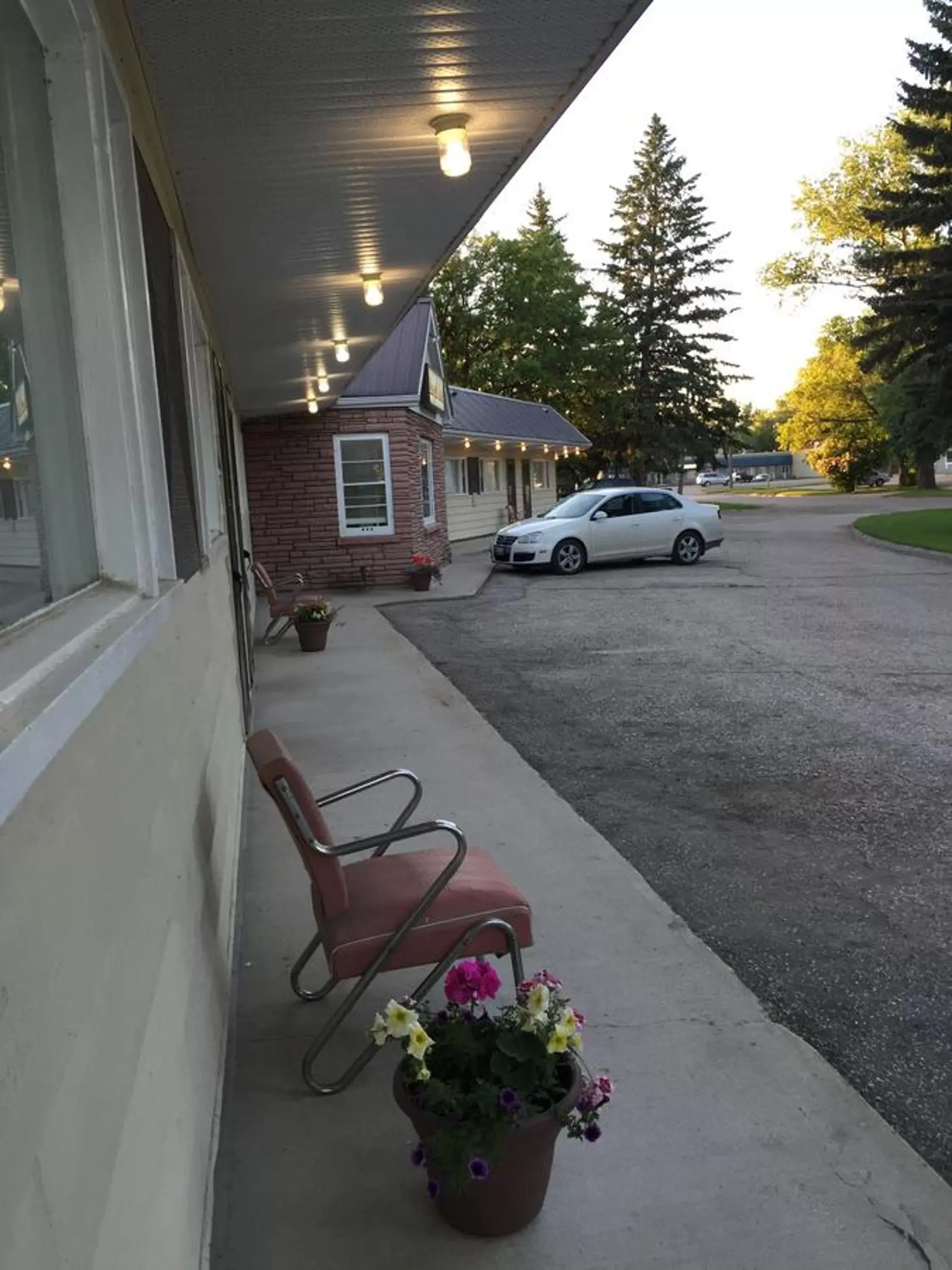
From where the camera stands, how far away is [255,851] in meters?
4.78

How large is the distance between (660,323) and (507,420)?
24378 mm

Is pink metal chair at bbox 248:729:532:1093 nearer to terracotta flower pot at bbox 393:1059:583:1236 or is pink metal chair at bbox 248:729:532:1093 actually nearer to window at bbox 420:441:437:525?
terracotta flower pot at bbox 393:1059:583:1236

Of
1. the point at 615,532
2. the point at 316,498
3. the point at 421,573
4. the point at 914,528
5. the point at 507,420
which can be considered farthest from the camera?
the point at 507,420

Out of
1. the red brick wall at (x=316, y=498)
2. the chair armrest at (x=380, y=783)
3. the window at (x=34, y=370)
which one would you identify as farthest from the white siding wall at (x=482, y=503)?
the window at (x=34, y=370)

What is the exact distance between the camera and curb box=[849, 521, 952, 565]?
59.6ft

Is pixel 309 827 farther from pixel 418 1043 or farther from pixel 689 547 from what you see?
pixel 689 547

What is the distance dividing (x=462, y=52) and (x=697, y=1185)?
11.0 feet

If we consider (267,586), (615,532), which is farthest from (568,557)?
(267,586)

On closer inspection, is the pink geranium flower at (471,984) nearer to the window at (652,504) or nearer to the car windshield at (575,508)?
the car windshield at (575,508)

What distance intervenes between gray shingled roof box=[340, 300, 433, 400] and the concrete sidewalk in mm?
12500

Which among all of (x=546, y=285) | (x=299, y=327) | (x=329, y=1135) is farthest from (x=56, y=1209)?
(x=546, y=285)

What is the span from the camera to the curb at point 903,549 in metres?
18.2

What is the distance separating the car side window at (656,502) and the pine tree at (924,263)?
34.8 feet

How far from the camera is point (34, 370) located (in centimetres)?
174
